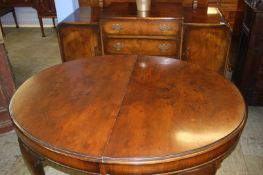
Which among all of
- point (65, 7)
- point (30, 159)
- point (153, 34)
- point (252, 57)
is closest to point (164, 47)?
point (153, 34)

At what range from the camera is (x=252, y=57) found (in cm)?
235

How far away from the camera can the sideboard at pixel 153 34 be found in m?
2.25

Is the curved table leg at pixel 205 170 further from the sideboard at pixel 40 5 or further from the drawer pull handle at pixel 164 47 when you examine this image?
the sideboard at pixel 40 5

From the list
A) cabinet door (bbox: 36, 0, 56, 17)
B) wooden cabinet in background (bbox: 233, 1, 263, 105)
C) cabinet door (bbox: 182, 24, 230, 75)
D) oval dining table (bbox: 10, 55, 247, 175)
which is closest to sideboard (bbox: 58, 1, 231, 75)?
cabinet door (bbox: 182, 24, 230, 75)

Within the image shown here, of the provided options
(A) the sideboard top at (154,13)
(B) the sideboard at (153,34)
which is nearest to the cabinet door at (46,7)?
(A) the sideboard top at (154,13)

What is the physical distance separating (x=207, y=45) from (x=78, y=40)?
1.20 metres

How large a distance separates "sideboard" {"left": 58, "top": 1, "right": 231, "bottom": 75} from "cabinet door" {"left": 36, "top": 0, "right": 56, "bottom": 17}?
210 centimetres

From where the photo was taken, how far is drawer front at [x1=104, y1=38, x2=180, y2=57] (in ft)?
7.66

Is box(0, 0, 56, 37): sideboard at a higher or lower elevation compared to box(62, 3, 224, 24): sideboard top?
lower

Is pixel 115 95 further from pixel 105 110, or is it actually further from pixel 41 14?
pixel 41 14

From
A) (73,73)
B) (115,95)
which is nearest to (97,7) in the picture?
(73,73)

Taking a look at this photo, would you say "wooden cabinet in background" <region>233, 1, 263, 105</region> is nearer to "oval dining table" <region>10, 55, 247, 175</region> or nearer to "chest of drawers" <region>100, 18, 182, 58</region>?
"chest of drawers" <region>100, 18, 182, 58</region>

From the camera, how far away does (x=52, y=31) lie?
4902 millimetres

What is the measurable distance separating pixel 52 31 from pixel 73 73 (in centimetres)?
367
